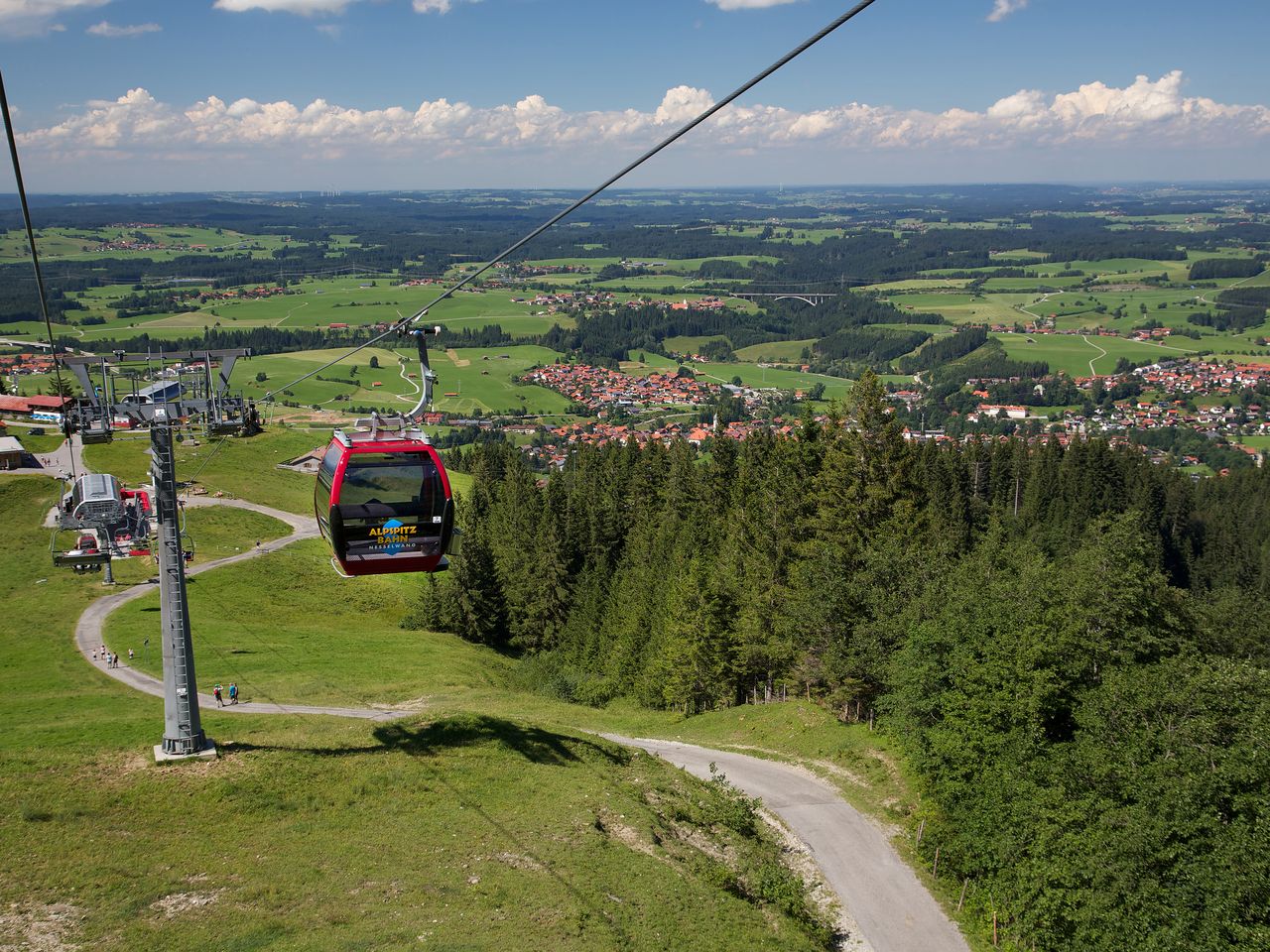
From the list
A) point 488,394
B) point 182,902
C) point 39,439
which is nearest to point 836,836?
point 182,902

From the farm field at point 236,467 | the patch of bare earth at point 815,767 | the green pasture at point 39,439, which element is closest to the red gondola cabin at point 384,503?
the patch of bare earth at point 815,767

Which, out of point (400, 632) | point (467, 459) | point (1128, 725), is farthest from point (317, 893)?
point (467, 459)

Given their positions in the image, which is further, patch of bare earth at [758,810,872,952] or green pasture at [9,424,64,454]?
green pasture at [9,424,64,454]

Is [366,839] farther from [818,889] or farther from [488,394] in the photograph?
[488,394]

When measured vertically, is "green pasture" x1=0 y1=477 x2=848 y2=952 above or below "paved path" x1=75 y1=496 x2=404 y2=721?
above

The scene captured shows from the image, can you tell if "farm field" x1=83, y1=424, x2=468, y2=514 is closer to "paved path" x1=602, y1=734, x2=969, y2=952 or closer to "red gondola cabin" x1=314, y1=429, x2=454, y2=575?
"paved path" x1=602, y1=734, x2=969, y2=952

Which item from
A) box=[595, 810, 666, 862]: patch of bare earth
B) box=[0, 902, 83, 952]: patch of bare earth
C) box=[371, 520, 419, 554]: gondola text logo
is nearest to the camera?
box=[0, 902, 83, 952]: patch of bare earth

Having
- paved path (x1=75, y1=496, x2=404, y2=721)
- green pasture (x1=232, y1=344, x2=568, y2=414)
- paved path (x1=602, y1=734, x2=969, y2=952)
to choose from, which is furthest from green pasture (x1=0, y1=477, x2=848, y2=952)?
green pasture (x1=232, y1=344, x2=568, y2=414)

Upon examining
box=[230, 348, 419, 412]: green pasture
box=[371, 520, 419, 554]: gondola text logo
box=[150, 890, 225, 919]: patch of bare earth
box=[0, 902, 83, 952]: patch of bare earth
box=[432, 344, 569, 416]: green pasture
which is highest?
box=[371, 520, 419, 554]: gondola text logo
